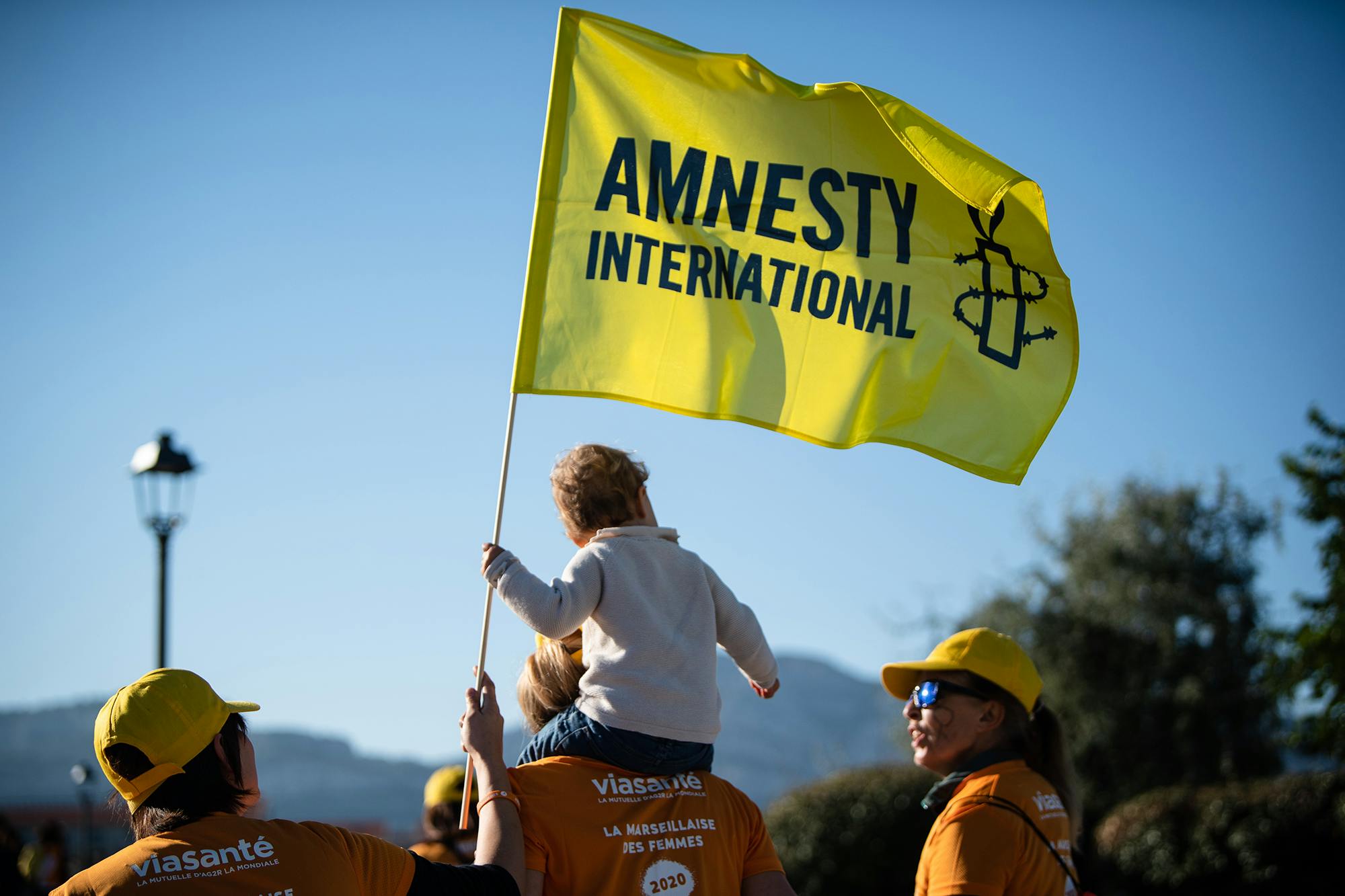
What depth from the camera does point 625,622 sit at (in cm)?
364

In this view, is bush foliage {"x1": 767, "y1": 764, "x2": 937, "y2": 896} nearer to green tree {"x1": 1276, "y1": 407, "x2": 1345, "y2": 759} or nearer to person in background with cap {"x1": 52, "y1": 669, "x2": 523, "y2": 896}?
green tree {"x1": 1276, "y1": 407, "x2": 1345, "y2": 759}

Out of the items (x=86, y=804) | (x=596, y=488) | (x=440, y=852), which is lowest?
(x=86, y=804)

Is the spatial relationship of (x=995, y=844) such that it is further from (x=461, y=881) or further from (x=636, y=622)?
(x=461, y=881)

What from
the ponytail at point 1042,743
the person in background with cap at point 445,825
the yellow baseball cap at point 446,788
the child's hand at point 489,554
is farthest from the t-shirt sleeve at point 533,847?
the ponytail at point 1042,743

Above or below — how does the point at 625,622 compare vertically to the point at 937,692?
above

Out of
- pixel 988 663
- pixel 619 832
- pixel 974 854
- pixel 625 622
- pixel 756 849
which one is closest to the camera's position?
pixel 619 832

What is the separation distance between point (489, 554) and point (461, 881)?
0.90m

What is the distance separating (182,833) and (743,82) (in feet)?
10.6

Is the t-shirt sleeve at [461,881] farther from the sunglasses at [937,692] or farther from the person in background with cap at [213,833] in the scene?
the sunglasses at [937,692]

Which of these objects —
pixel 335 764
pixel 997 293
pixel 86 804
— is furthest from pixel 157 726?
pixel 335 764

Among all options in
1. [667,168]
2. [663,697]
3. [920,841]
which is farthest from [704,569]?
[920,841]

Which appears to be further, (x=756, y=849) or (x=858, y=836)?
(x=858, y=836)

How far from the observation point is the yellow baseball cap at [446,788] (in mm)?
→ 5156

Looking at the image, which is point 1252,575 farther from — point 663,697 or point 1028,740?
point 663,697
